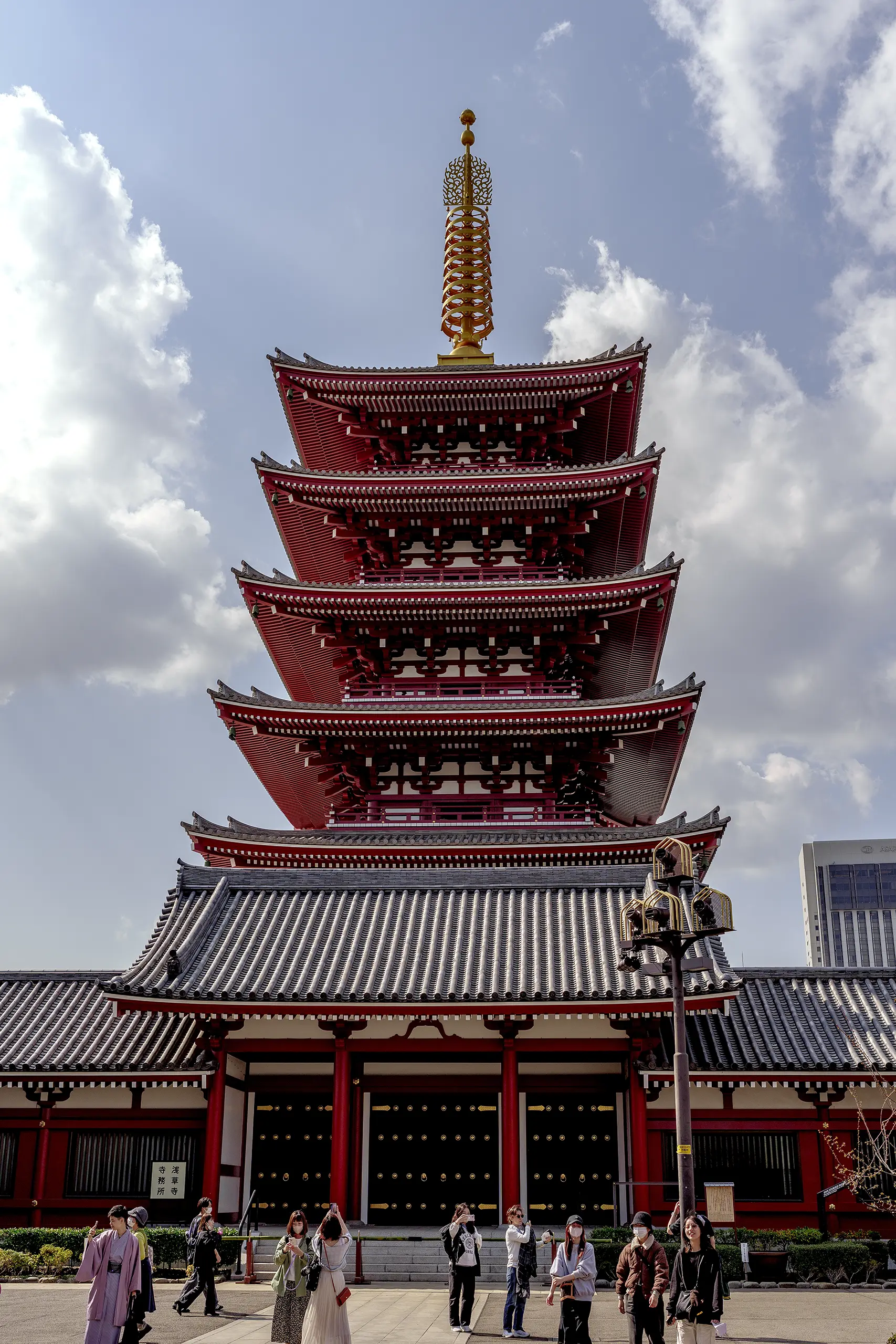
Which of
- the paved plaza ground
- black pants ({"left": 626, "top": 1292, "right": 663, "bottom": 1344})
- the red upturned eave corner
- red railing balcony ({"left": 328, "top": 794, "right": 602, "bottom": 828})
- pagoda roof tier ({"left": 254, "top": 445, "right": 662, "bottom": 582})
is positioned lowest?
the paved plaza ground

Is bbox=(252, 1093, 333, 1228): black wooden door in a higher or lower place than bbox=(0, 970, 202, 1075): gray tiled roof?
lower

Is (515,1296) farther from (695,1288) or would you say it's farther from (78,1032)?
(78,1032)

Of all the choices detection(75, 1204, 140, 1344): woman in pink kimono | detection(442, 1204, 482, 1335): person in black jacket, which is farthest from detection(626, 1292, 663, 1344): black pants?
detection(75, 1204, 140, 1344): woman in pink kimono

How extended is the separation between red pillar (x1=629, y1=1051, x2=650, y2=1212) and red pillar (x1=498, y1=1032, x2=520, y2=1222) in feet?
7.78

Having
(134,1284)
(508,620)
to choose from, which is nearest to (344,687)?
(508,620)

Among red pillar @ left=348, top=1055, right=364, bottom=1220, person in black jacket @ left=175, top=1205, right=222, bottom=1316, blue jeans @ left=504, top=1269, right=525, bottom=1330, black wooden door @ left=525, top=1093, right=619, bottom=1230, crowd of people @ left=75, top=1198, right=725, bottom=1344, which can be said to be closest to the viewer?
crowd of people @ left=75, top=1198, right=725, bottom=1344

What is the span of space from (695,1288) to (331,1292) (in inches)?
159

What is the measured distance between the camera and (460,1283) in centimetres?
1708

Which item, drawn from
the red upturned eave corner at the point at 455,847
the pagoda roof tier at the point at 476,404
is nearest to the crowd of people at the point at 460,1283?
the red upturned eave corner at the point at 455,847

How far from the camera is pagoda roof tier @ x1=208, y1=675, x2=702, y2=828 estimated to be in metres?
33.3

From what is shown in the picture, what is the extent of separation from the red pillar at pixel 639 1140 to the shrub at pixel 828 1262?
3.00 meters

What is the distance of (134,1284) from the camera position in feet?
42.9

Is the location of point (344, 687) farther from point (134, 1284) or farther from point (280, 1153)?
point (134, 1284)

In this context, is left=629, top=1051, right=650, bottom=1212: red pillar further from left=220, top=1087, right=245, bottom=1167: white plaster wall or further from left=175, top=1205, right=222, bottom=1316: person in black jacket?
left=175, top=1205, right=222, bottom=1316: person in black jacket
